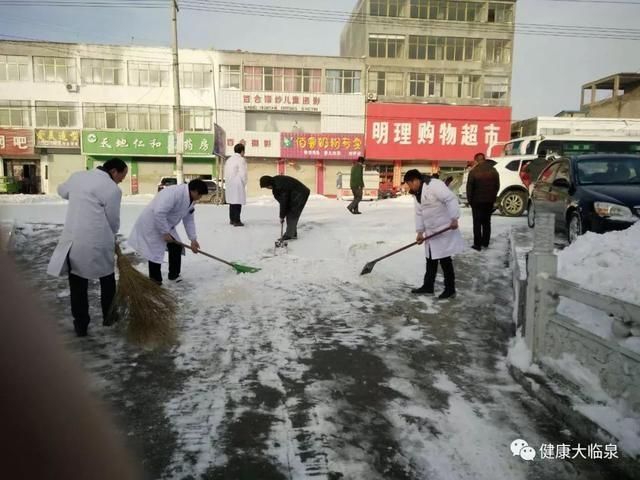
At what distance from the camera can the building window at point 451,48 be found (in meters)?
32.2

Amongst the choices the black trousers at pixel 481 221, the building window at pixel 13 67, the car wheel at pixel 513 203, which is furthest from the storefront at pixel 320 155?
the black trousers at pixel 481 221

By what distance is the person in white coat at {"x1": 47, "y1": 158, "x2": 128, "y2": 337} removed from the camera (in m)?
4.09

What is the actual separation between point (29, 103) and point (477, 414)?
→ 34.3 m

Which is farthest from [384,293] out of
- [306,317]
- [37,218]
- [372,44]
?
[372,44]

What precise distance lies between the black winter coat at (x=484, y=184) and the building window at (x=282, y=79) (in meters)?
25.6

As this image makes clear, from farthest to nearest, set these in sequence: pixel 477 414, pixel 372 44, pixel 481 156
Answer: pixel 372 44 → pixel 481 156 → pixel 477 414

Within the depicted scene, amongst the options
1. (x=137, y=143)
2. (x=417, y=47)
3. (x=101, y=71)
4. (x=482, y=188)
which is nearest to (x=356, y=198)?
(x=482, y=188)

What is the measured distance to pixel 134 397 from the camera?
3.15 meters

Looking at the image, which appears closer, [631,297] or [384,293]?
[631,297]

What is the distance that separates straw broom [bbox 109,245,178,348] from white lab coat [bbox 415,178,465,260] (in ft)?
9.97

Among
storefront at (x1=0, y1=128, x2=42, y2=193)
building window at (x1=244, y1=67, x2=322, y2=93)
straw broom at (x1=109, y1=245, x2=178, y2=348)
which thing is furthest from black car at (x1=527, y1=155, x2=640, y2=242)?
storefront at (x1=0, y1=128, x2=42, y2=193)

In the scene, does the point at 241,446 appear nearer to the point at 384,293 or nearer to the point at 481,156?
the point at 384,293

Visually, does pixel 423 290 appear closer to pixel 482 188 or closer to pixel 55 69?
pixel 482 188

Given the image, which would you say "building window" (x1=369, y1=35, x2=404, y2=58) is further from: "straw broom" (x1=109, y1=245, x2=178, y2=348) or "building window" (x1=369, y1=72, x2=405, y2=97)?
"straw broom" (x1=109, y1=245, x2=178, y2=348)
